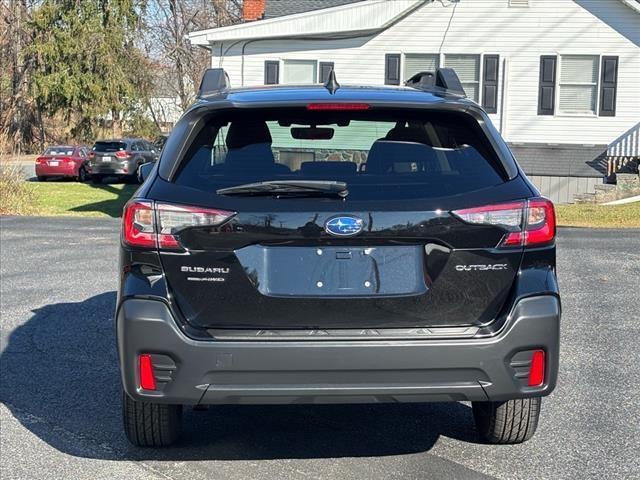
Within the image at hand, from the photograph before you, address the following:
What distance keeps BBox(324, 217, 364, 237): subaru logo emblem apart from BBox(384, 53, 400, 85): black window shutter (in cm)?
1896

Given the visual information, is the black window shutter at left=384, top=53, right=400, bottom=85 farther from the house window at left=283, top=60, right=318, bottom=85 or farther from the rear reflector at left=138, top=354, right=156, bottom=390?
the rear reflector at left=138, top=354, right=156, bottom=390

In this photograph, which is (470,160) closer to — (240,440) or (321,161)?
(321,161)

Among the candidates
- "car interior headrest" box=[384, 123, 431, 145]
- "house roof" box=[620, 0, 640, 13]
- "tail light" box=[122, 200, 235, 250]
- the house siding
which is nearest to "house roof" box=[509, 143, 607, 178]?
the house siding

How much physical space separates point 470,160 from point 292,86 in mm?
1292

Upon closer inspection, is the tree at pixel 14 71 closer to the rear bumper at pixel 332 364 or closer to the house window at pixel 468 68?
the house window at pixel 468 68

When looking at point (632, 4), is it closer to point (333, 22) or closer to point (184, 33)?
point (333, 22)

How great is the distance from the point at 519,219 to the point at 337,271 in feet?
2.64

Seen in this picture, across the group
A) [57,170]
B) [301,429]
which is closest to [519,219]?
[301,429]

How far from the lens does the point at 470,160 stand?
407 cm

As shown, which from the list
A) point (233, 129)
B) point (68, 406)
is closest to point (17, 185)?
point (68, 406)

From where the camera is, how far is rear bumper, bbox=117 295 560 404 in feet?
12.3

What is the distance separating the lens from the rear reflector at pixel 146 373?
12.7 feet

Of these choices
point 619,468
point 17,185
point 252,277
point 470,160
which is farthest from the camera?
point 17,185

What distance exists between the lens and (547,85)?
2212 centimetres
